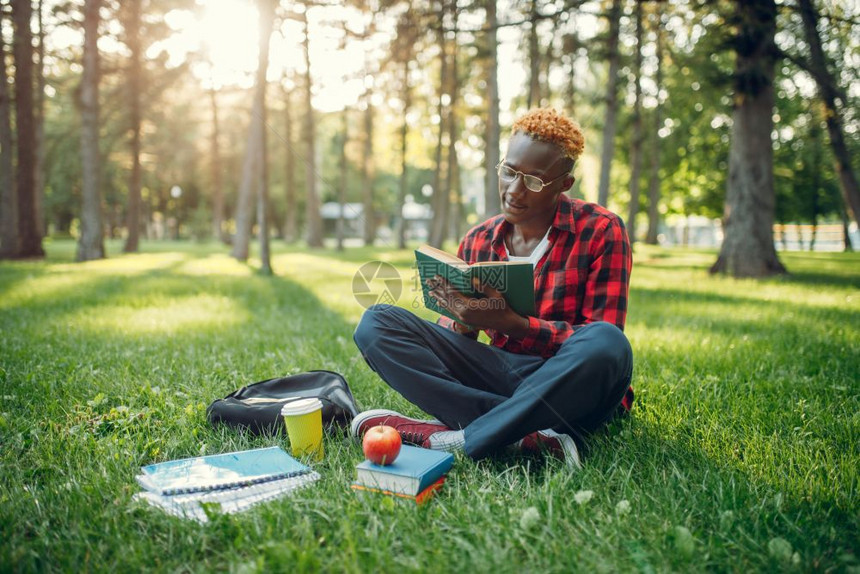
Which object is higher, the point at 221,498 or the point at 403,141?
the point at 403,141

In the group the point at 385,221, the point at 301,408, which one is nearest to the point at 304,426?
the point at 301,408

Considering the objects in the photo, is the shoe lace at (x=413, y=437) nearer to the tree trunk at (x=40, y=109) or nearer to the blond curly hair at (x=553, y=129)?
Answer: the blond curly hair at (x=553, y=129)

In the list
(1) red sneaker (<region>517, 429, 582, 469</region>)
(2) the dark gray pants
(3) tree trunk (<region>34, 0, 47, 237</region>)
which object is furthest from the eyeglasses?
(3) tree trunk (<region>34, 0, 47, 237</region>)

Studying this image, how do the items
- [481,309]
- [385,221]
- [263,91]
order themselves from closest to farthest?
1. [481,309]
2. [263,91]
3. [385,221]

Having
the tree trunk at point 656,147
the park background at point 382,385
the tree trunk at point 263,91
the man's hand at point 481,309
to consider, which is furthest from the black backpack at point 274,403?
the tree trunk at point 656,147

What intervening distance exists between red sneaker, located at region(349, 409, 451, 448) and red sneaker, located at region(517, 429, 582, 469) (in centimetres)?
42

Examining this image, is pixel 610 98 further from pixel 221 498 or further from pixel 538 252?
pixel 221 498

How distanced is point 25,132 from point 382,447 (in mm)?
15592

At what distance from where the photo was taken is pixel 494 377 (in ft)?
8.72

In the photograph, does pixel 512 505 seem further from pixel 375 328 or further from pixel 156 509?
pixel 156 509

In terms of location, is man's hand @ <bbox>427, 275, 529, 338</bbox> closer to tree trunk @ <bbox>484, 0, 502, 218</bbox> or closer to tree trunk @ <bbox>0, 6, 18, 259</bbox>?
tree trunk @ <bbox>484, 0, 502, 218</bbox>

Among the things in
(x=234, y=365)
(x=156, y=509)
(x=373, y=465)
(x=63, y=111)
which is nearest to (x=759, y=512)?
(x=373, y=465)

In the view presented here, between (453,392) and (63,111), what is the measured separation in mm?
36560

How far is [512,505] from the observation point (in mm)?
1995
